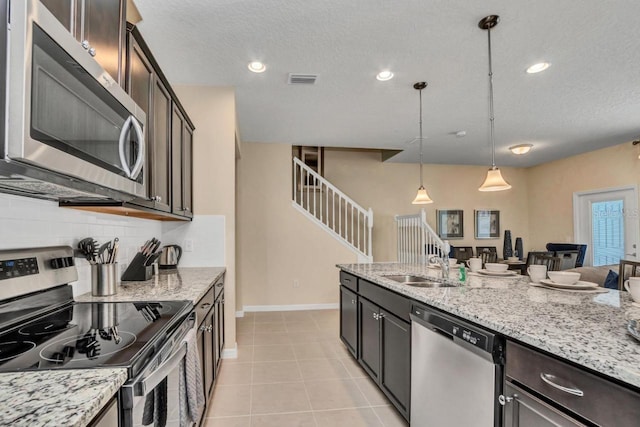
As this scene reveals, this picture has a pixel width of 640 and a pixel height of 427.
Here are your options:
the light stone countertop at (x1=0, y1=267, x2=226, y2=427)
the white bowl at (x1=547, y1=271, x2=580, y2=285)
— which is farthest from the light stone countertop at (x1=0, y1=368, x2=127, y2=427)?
the white bowl at (x1=547, y1=271, x2=580, y2=285)

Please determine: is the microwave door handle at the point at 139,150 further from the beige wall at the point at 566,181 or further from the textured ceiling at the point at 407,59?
the beige wall at the point at 566,181

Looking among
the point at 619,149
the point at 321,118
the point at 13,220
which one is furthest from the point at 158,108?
the point at 619,149

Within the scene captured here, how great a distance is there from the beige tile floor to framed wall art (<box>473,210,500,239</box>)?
5.00 m

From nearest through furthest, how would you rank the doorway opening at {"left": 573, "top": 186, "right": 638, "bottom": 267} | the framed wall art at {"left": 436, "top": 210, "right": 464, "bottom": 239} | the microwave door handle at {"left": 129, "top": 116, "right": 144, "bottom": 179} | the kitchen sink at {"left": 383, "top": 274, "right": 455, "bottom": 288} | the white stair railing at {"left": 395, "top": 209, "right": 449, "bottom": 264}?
the microwave door handle at {"left": 129, "top": 116, "right": 144, "bottom": 179}
the kitchen sink at {"left": 383, "top": 274, "right": 455, "bottom": 288}
the white stair railing at {"left": 395, "top": 209, "right": 449, "bottom": 264}
the doorway opening at {"left": 573, "top": 186, "right": 638, "bottom": 267}
the framed wall art at {"left": 436, "top": 210, "right": 464, "bottom": 239}

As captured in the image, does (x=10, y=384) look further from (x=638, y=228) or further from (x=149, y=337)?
(x=638, y=228)

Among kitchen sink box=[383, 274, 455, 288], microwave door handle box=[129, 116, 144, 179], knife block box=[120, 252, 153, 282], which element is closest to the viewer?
microwave door handle box=[129, 116, 144, 179]

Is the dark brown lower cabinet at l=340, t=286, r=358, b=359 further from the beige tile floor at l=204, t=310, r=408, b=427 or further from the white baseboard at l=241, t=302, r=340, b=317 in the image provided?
the white baseboard at l=241, t=302, r=340, b=317

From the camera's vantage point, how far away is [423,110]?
4.03 m

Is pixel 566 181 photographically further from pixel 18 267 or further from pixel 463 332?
pixel 18 267

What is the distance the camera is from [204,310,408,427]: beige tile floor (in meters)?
2.21

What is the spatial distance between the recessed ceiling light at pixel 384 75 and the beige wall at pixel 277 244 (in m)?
2.50

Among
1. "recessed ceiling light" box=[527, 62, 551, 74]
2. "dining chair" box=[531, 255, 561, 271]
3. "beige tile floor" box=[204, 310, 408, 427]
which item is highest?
"recessed ceiling light" box=[527, 62, 551, 74]

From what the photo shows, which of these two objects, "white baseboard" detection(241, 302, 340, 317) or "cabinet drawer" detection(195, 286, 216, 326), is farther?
"white baseboard" detection(241, 302, 340, 317)

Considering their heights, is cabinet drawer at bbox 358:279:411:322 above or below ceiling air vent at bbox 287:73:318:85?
below
